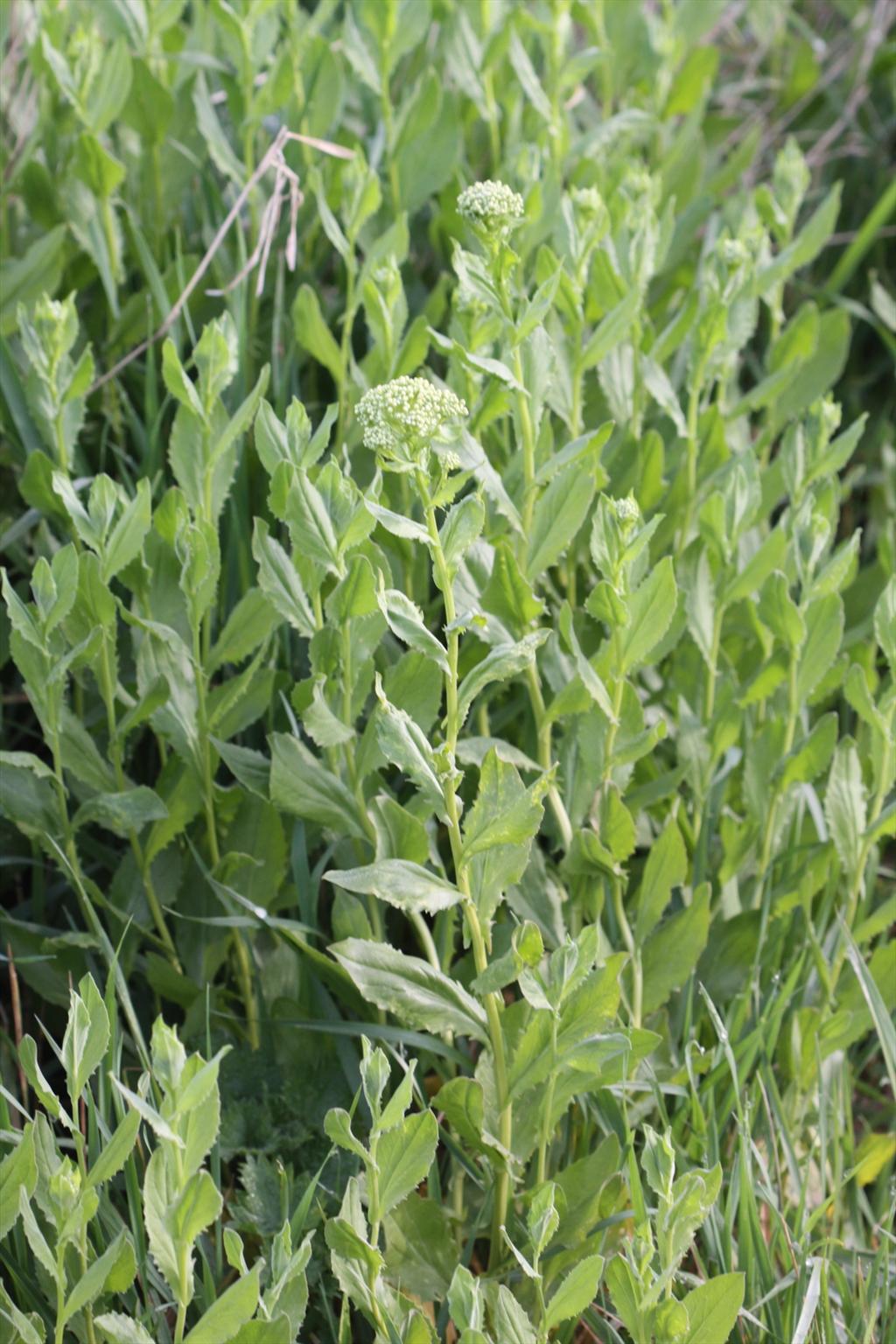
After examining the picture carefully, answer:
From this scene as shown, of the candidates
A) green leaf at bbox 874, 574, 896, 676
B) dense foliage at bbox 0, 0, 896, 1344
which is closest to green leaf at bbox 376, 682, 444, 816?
dense foliage at bbox 0, 0, 896, 1344

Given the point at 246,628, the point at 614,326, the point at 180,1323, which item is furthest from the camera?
the point at 614,326

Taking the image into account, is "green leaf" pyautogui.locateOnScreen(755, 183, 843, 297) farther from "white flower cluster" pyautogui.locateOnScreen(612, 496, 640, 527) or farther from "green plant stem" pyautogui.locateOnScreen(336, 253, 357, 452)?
"white flower cluster" pyautogui.locateOnScreen(612, 496, 640, 527)

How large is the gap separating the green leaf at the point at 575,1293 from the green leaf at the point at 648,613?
0.57 metres

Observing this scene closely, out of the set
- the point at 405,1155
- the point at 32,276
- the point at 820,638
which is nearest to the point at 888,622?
the point at 820,638

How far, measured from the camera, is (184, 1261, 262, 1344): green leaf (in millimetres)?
1182

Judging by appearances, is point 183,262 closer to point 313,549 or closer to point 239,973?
point 313,549

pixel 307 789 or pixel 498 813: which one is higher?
pixel 498 813

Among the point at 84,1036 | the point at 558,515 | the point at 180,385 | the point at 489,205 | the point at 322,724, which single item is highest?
the point at 489,205

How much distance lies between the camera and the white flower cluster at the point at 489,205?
1.40m

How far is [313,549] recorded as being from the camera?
4.64 ft

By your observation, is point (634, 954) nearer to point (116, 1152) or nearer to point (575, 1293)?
point (575, 1293)

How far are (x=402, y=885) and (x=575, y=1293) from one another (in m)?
0.36

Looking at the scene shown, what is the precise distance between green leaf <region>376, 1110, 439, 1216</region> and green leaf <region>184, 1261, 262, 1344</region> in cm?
14

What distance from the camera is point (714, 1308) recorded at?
129 cm
